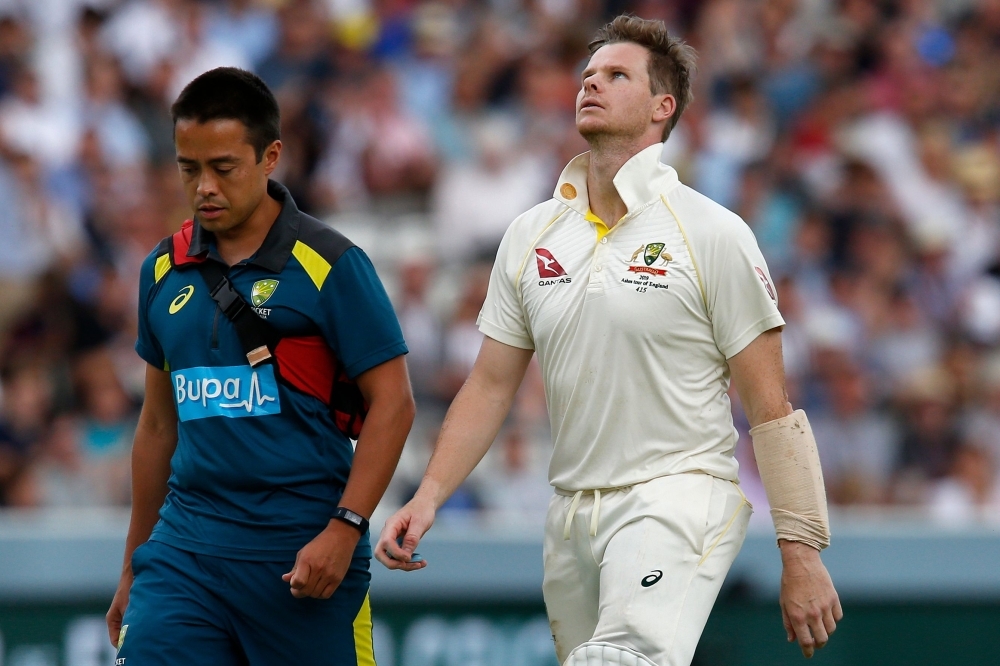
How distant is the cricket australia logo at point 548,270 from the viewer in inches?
188

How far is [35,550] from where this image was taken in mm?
7730

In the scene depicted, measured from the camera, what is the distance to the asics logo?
438 cm

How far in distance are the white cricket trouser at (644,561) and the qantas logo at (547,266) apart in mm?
707

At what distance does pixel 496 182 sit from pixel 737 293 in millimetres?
6963

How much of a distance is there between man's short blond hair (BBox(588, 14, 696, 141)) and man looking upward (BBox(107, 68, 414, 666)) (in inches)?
43.4

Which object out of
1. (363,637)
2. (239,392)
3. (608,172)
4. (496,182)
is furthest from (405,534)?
(496,182)

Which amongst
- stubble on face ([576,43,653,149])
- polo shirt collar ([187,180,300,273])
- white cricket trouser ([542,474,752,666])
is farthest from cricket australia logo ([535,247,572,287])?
polo shirt collar ([187,180,300,273])

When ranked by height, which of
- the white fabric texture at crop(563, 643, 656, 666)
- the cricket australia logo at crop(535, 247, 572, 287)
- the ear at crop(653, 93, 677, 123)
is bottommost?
the white fabric texture at crop(563, 643, 656, 666)

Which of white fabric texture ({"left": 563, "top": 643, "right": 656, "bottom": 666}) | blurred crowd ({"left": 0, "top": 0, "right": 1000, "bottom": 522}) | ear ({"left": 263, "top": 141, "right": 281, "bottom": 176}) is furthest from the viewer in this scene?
blurred crowd ({"left": 0, "top": 0, "right": 1000, "bottom": 522})

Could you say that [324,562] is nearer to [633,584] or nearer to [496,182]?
[633,584]

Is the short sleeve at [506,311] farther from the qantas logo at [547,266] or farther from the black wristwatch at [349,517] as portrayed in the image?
the black wristwatch at [349,517]

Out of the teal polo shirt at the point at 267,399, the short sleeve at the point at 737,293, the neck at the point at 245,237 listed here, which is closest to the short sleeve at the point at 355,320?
the teal polo shirt at the point at 267,399

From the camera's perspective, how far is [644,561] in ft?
14.4

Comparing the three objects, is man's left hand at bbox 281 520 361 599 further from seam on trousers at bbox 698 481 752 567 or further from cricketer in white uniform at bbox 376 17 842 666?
seam on trousers at bbox 698 481 752 567
